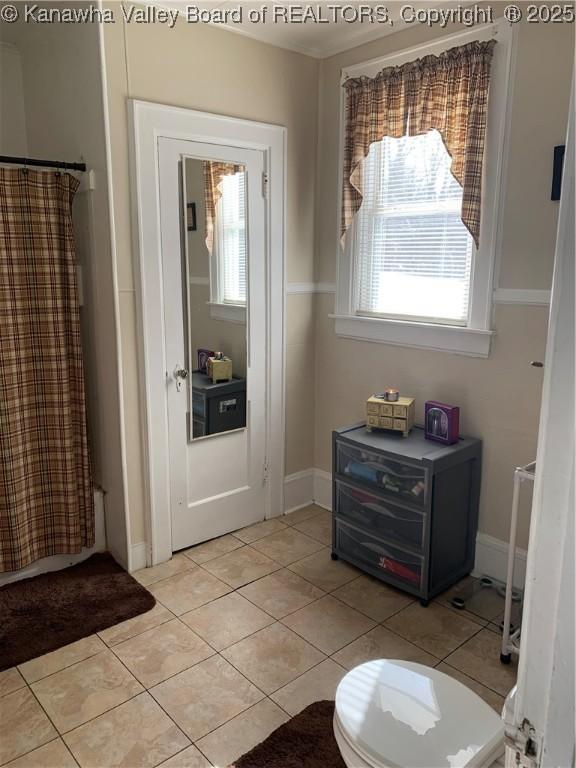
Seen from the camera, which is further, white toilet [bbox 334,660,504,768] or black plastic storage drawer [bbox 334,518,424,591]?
black plastic storage drawer [bbox 334,518,424,591]

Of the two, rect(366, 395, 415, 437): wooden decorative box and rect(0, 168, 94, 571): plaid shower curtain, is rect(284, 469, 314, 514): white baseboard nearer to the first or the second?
rect(366, 395, 415, 437): wooden decorative box

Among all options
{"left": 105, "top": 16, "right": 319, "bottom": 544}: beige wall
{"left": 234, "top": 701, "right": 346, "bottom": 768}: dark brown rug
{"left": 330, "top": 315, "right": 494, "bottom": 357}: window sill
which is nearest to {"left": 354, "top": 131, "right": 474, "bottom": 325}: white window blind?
{"left": 330, "top": 315, "right": 494, "bottom": 357}: window sill

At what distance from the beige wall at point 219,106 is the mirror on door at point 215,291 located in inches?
11.4

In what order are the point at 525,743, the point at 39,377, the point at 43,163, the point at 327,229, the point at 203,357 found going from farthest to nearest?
the point at 327,229 < the point at 203,357 < the point at 39,377 < the point at 43,163 < the point at 525,743

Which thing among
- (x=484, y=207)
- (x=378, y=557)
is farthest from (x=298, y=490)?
(x=484, y=207)

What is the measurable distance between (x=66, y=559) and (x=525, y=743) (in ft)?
8.88

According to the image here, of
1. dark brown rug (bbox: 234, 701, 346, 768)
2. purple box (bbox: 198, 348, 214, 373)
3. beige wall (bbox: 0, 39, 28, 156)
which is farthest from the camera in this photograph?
beige wall (bbox: 0, 39, 28, 156)

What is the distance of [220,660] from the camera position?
2252 millimetres

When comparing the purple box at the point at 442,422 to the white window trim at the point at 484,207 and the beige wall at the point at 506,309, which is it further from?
the white window trim at the point at 484,207

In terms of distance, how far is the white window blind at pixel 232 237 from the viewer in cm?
292

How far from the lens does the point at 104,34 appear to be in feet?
7.87

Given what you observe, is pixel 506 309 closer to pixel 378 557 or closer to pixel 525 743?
pixel 378 557

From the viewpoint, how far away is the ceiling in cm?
259

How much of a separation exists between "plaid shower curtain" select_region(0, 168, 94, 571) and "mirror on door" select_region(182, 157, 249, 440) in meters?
0.53
